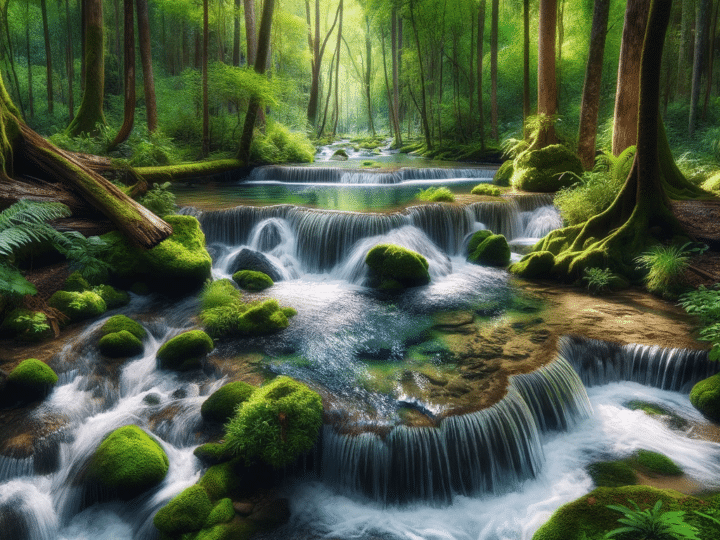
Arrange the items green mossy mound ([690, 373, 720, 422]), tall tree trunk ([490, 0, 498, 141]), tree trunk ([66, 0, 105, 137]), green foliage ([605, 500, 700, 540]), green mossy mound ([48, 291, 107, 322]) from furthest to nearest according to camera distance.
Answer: tall tree trunk ([490, 0, 498, 141]) < tree trunk ([66, 0, 105, 137]) < green mossy mound ([48, 291, 107, 322]) < green mossy mound ([690, 373, 720, 422]) < green foliage ([605, 500, 700, 540])

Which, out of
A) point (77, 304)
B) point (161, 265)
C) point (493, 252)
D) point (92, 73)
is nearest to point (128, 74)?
point (92, 73)

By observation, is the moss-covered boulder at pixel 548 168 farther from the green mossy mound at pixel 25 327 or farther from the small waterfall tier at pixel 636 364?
the green mossy mound at pixel 25 327

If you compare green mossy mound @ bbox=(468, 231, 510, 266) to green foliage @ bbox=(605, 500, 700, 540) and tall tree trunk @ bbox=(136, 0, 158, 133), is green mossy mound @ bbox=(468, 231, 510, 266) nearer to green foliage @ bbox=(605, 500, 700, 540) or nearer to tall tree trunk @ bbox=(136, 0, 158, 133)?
green foliage @ bbox=(605, 500, 700, 540)

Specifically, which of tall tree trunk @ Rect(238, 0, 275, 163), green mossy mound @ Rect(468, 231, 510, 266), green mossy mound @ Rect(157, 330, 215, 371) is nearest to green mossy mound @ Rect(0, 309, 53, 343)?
green mossy mound @ Rect(157, 330, 215, 371)

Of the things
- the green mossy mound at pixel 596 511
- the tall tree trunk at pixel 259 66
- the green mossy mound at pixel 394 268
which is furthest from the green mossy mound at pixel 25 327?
the tall tree trunk at pixel 259 66

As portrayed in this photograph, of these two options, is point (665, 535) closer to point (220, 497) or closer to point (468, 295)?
point (220, 497)

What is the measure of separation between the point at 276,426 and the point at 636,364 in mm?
5015

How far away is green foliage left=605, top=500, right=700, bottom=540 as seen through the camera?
311cm

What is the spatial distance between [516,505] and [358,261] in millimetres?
6525

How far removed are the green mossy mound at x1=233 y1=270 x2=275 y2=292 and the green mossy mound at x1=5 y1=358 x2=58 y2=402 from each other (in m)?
4.06

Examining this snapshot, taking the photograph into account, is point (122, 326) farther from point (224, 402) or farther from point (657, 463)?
point (657, 463)

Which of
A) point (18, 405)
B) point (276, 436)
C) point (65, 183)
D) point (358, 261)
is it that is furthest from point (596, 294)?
point (65, 183)

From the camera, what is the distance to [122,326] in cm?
706

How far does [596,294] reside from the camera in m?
8.57
